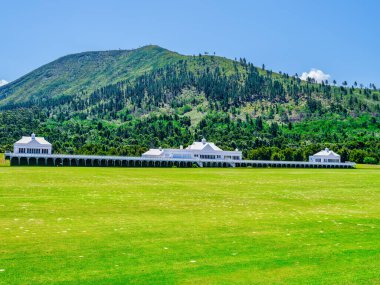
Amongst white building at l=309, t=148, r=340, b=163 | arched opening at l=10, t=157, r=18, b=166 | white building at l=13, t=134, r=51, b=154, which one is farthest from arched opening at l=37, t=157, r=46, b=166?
white building at l=309, t=148, r=340, b=163

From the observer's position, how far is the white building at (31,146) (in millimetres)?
135125

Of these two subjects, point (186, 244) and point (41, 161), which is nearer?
point (186, 244)

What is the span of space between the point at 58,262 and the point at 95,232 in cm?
493

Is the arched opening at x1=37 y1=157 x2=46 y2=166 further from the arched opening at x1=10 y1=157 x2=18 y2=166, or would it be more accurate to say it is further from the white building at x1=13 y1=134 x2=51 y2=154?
the white building at x1=13 y1=134 x2=51 y2=154

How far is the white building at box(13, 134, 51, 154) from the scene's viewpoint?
443 feet

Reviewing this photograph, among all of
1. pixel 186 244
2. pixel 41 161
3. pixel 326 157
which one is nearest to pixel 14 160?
pixel 41 161

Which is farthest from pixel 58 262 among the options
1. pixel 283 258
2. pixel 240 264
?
pixel 283 258

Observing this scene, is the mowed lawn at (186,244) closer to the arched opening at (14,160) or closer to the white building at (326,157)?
the arched opening at (14,160)

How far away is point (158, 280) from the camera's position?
1176 centimetres

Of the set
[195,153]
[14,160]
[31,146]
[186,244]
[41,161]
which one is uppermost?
[31,146]

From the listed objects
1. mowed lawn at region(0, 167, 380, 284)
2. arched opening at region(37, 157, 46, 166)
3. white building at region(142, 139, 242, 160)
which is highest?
white building at region(142, 139, 242, 160)

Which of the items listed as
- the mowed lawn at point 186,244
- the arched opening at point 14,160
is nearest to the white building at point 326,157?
the arched opening at point 14,160

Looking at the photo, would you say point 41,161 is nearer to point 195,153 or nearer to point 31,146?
point 31,146

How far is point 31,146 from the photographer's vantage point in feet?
451
